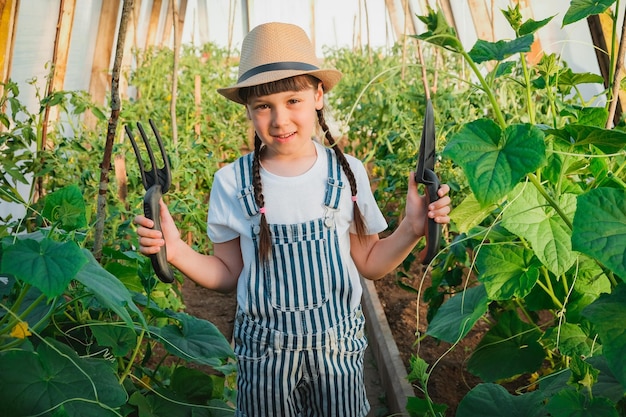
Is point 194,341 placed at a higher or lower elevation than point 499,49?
lower

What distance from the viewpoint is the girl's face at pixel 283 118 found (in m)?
1.83

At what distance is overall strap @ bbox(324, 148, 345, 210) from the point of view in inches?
75.4

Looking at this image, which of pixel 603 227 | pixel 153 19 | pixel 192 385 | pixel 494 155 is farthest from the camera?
pixel 153 19

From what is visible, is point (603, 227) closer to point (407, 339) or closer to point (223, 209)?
point (223, 209)

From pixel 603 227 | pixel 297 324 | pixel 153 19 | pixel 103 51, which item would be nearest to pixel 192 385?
pixel 297 324

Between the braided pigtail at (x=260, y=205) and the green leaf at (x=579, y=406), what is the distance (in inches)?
30.1

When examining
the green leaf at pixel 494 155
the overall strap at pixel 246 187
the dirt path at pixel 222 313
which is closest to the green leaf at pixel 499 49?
the green leaf at pixel 494 155

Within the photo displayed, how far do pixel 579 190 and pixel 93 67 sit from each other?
486 centimetres

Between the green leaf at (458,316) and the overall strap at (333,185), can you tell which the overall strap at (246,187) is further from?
the green leaf at (458,316)

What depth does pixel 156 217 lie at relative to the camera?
5.46 ft

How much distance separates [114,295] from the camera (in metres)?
1.33

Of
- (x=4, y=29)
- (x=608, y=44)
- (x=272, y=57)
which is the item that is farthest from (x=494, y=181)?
(x=4, y=29)

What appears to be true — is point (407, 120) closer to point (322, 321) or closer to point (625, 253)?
point (322, 321)

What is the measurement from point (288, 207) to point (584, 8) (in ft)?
2.57
